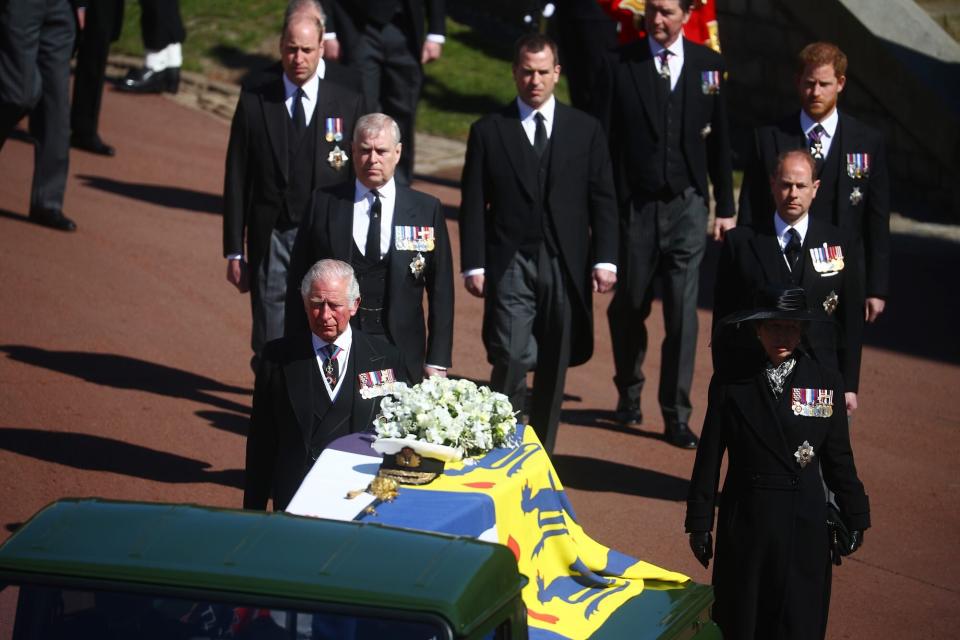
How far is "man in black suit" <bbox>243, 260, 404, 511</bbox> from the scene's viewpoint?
6387mm

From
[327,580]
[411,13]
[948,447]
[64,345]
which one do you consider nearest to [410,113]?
[411,13]

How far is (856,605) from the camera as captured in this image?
7.46m

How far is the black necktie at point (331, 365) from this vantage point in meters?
6.45

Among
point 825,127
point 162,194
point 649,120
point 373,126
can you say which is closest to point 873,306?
point 825,127

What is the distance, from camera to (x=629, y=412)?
9859mm

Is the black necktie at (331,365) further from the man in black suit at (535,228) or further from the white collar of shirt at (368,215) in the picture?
the man in black suit at (535,228)

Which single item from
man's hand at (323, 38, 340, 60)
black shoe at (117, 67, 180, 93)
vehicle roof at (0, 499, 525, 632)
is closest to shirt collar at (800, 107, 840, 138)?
man's hand at (323, 38, 340, 60)

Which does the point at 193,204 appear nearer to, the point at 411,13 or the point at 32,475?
the point at 411,13

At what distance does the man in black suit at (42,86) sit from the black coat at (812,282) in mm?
6199

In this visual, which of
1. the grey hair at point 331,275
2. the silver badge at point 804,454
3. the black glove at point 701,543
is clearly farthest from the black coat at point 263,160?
the silver badge at point 804,454

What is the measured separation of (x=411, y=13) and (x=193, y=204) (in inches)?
108

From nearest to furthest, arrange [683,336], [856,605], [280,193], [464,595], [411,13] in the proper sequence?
1. [464,595]
2. [856,605]
3. [280,193]
4. [683,336]
5. [411,13]

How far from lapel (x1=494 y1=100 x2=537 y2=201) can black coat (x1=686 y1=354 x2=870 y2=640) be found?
8.55 feet

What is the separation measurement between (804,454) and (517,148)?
3032 mm
